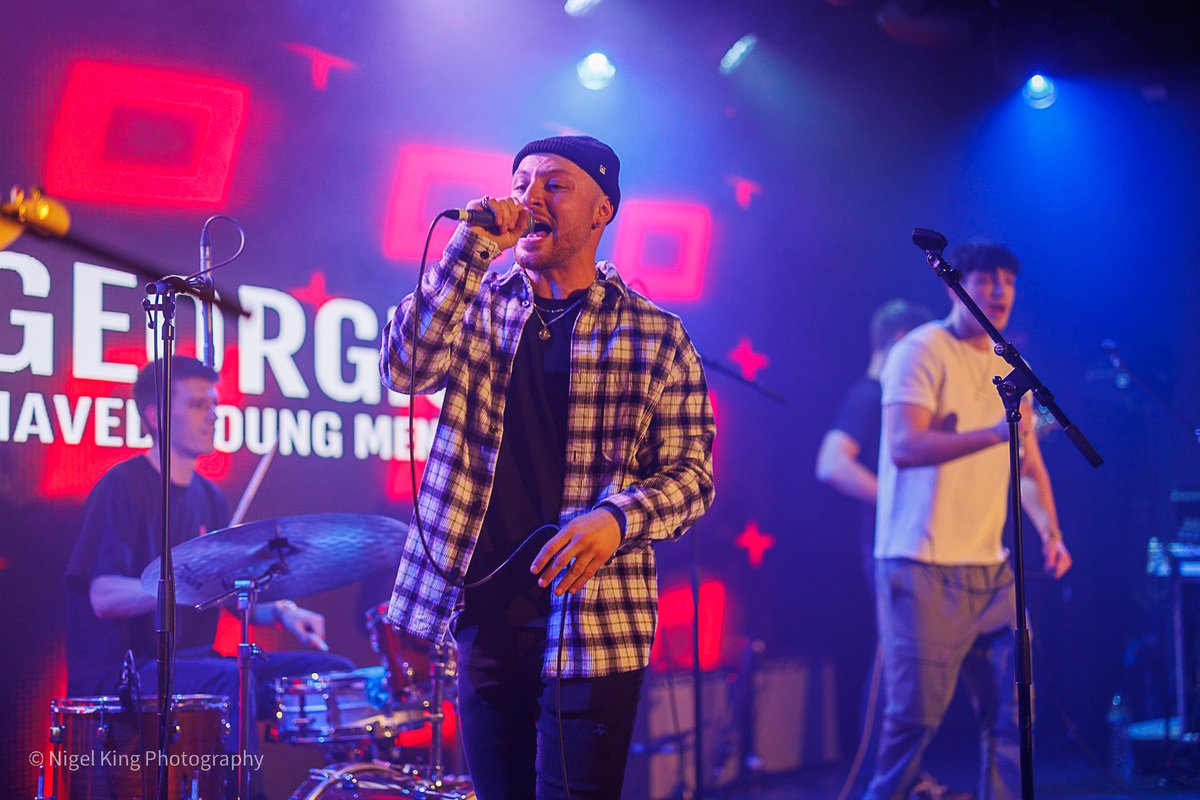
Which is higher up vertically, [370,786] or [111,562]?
[111,562]

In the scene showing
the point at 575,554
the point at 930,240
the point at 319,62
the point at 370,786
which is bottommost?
the point at 370,786

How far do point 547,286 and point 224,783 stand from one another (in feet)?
7.16

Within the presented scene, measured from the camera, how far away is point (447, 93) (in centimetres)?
545

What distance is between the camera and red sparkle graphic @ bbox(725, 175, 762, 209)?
21.5 feet

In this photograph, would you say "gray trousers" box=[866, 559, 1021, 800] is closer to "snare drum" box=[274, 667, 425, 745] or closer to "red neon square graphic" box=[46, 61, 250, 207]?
"snare drum" box=[274, 667, 425, 745]

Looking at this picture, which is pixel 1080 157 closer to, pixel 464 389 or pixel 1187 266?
pixel 1187 266

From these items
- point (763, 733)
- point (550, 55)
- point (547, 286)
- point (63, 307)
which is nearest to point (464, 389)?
point (547, 286)

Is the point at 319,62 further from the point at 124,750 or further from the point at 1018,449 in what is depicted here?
the point at 1018,449

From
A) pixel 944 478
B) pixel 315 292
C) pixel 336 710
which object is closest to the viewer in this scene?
pixel 336 710

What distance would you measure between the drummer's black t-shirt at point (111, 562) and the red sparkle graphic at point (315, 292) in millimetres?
950

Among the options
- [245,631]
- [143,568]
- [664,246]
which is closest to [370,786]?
[245,631]

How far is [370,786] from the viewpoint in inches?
155

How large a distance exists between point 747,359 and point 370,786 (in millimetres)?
3384

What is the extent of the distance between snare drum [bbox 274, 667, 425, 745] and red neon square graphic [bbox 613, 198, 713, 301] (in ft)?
8.88
